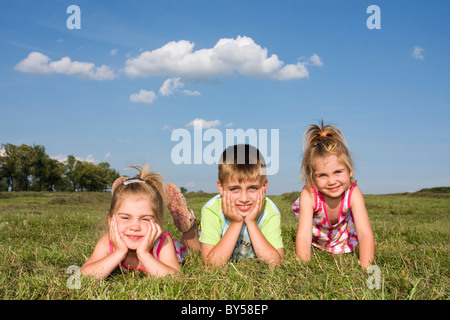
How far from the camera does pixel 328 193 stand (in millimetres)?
5133

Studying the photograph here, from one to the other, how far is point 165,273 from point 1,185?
257 ft

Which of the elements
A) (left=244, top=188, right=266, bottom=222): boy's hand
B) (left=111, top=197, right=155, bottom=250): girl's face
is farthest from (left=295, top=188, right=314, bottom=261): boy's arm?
(left=111, top=197, right=155, bottom=250): girl's face

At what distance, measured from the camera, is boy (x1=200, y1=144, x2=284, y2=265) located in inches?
176

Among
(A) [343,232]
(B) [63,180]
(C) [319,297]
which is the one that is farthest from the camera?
(B) [63,180]

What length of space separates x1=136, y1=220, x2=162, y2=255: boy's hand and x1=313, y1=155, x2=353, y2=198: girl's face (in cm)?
236

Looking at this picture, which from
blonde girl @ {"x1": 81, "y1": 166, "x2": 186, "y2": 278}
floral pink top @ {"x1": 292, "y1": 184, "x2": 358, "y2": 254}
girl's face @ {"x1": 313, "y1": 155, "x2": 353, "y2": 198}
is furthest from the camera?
floral pink top @ {"x1": 292, "y1": 184, "x2": 358, "y2": 254}

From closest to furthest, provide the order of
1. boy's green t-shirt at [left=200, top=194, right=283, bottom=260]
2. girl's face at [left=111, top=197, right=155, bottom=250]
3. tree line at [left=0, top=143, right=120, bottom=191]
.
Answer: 1. girl's face at [left=111, top=197, right=155, bottom=250]
2. boy's green t-shirt at [left=200, top=194, right=283, bottom=260]
3. tree line at [left=0, top=143, right=120, bottom=191]

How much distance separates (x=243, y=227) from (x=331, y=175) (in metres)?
1.41

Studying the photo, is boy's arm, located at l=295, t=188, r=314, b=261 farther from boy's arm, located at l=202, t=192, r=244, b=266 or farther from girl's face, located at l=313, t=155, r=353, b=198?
boy's arm, located at l=202, t=192, r=244, b=266

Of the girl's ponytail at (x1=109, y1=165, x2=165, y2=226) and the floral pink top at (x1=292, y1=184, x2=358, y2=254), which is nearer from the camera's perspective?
the girl's ponytail at (x1=109, y1=165, x2=165, y2=226)

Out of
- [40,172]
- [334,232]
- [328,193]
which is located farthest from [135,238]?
[40,172]
